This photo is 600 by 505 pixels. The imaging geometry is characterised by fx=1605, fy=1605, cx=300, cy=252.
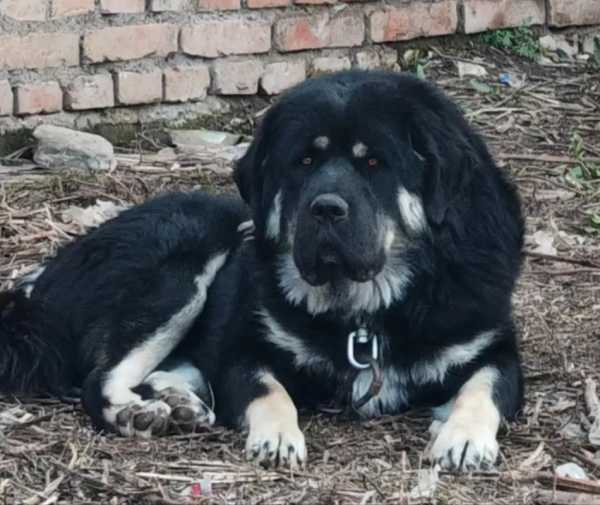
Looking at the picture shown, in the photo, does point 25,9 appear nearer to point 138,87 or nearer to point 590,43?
point 138,87

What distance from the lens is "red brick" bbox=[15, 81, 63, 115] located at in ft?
23.0

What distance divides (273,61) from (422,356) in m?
3.28

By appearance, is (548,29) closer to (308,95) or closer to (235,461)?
(308,95)

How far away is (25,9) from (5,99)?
0.41 meters

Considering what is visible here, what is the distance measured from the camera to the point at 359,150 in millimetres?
4500

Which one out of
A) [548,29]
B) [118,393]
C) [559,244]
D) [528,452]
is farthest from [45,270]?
[548,29]

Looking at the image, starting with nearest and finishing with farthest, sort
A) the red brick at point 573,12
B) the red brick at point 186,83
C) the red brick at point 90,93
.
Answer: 1. the red brick at point 90,93
2. the red brick at point 186,83
3. the red brick at point 573,12

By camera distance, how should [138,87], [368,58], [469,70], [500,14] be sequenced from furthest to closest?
[500,14], [469,70], [368,58], [138,87]

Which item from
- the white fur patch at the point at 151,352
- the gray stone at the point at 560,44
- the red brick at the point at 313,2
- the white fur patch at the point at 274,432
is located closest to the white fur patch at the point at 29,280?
the white fur patch at the point at 151,352

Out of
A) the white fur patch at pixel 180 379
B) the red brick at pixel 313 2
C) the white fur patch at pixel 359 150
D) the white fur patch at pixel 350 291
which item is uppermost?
the red brick at pixel 313 2

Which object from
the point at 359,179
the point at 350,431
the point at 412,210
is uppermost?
the point at 359,179

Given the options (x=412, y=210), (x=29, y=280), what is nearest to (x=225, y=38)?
(x=29, y=280)

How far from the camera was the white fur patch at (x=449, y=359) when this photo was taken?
466cm

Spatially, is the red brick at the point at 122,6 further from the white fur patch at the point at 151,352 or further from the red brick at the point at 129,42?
the white fur patch at the point at 151,352
